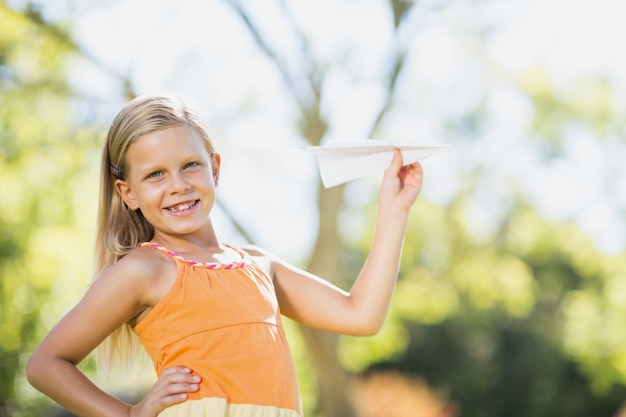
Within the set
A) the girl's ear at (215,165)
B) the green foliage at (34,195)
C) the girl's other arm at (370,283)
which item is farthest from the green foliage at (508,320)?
the girl's ear at (215,165)

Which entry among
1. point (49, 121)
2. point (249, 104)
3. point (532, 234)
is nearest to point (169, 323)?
point (49, 121)

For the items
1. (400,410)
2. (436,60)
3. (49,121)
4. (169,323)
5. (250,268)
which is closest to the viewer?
(169,323)

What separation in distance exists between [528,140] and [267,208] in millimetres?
4081

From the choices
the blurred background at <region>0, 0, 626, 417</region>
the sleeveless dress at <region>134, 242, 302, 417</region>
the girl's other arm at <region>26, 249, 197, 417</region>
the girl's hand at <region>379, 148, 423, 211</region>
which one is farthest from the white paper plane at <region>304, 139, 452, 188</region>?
the blurred background at <region>0, 0, 626, 417</region>

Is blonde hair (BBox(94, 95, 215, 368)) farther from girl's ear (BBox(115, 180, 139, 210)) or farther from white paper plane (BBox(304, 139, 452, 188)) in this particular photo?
white paper plane (BBox(304, 139, 452, 188))

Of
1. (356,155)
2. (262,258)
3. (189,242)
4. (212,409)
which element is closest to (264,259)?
(262,258)

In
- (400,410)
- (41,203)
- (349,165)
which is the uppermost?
(349,165)

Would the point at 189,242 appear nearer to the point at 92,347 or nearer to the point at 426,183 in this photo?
the point at 92,347

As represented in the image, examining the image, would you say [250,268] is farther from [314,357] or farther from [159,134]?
[314,357]

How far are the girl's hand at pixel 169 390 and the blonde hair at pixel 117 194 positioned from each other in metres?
0.21

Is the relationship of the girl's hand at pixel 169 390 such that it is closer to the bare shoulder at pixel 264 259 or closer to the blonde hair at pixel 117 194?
the blonde hair at pixel 117 194

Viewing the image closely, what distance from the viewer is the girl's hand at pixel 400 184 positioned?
2133 mm

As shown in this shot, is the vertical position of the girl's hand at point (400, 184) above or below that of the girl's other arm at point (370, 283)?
above

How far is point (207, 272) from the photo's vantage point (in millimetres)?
1917
